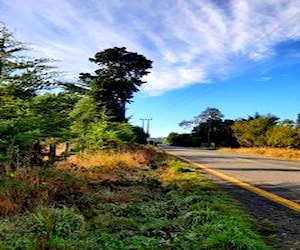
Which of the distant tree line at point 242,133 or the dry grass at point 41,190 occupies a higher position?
the distant tree line at point 242,133

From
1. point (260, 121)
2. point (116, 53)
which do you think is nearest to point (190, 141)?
point (260, 121)

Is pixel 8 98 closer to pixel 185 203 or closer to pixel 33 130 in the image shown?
pixel 33 130

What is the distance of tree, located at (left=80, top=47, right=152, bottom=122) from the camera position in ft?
105

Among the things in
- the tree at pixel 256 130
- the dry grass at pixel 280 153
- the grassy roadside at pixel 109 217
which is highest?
the tree at pixel 256 130

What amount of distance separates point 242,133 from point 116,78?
39.6m

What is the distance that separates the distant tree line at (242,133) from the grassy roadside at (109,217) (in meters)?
49.0

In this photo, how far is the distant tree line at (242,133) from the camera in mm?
56406

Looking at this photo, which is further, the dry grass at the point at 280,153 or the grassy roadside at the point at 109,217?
the dry grass at the point at 280,153

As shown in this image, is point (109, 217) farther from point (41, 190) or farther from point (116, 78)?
point (116, 78)

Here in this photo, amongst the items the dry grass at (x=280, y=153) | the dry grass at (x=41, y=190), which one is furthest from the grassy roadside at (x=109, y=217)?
the dry grass at (x=280, y=153)

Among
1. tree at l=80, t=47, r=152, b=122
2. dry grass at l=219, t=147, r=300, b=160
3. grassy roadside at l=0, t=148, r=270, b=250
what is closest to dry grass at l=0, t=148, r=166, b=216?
grassy roadside at l=0, t=148, r=270, b=250

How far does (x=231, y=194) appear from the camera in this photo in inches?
389

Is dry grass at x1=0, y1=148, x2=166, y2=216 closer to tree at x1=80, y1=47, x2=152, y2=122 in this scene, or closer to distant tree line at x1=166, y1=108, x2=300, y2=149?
tree at x1=80, y1=47, x2=152, y2=122

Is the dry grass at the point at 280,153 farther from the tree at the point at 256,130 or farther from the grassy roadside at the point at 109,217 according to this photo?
the grassy roadside at the point at 109,217
